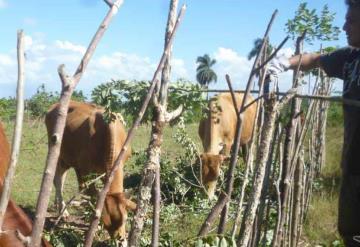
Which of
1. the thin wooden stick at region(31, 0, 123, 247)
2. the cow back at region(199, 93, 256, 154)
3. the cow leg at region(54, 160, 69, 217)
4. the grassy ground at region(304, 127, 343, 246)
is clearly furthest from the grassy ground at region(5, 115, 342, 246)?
the thin wooden stick at region(31, 0, 123, 247)

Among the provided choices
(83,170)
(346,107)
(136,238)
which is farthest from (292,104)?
(83,170)

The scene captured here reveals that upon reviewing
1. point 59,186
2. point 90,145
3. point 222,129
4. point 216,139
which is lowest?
point 59,186

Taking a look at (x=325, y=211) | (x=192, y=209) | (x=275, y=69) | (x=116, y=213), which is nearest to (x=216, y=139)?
(x=192, y=209)

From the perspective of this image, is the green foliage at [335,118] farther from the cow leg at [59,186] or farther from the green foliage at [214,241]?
the green foliage at [214,241]

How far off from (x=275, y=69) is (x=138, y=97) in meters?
0.80

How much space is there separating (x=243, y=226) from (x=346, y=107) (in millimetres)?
805

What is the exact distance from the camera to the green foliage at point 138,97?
2.85m

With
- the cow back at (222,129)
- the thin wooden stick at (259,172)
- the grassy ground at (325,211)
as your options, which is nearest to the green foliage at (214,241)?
the thin wooden stick at (259,172)

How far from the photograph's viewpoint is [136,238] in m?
2.20

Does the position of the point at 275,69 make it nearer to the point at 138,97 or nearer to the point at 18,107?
the point at 138,97

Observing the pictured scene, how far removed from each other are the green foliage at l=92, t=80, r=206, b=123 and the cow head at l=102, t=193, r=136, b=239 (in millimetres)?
2099

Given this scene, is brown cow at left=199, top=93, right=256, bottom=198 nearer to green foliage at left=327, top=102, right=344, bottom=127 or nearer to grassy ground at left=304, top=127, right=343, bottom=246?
grassy ground at left=304, top=127, right=343, bottom=246

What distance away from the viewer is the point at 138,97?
287 centimetres

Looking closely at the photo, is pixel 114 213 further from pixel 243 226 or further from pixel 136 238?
pixel 136 238
